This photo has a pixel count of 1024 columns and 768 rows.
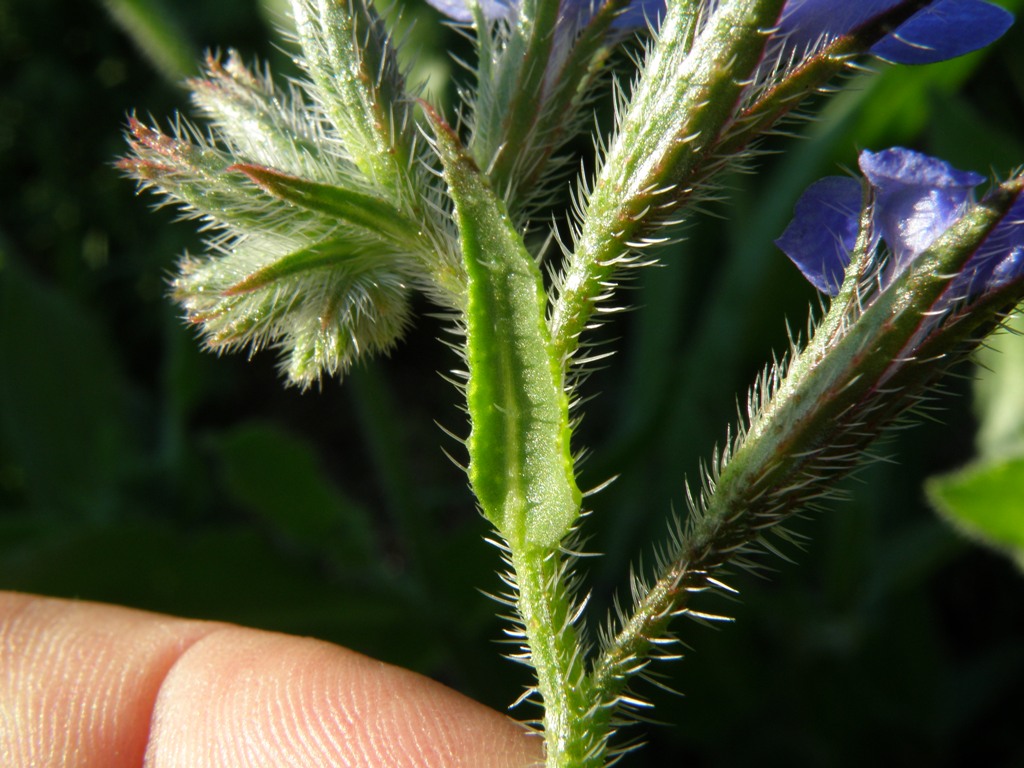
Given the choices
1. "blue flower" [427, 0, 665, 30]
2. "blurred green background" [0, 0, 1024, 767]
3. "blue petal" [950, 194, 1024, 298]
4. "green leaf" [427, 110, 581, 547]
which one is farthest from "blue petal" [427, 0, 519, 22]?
"blurred green background" [0, 0, 1024, 767]

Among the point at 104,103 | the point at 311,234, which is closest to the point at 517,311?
the point at 311,234

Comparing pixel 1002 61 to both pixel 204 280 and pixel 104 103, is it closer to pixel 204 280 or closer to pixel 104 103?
pixel 204 280

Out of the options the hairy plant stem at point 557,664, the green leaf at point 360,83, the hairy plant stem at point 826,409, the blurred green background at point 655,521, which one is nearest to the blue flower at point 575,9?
the green leaf at point 360,83

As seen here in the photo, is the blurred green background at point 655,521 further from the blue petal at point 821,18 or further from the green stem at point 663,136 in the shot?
the green stem at point 663,136

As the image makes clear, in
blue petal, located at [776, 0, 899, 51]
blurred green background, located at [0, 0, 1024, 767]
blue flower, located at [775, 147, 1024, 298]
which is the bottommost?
blurred green background, located at [0, 0, 1024, 767]

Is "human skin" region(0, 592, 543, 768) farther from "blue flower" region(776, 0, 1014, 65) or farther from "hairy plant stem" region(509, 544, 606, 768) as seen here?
"blue flower" region(776, 0, 1014, 65)

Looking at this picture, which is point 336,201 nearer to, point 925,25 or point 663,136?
point 663,136

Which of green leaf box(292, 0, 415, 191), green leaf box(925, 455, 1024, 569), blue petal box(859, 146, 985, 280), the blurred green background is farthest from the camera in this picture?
the blurred green background
